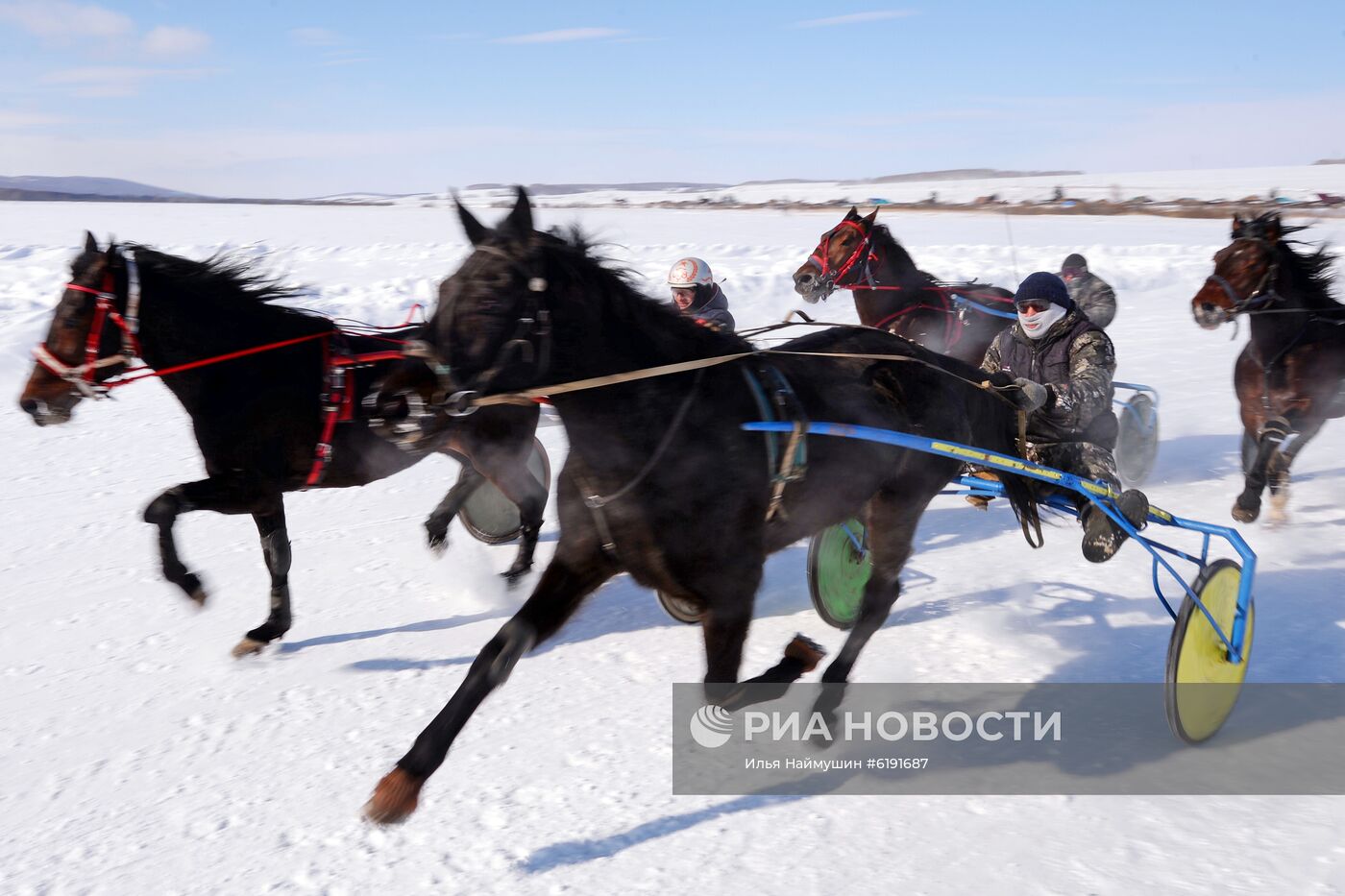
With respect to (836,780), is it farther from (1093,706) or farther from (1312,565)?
(1312,565)

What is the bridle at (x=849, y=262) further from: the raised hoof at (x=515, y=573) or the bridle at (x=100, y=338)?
the bridle at (x=100, y=338)

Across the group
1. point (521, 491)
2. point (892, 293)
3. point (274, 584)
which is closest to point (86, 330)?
point (274, 584)

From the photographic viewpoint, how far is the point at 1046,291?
489cm

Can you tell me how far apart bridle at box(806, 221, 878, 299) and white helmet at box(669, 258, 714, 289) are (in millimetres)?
1212

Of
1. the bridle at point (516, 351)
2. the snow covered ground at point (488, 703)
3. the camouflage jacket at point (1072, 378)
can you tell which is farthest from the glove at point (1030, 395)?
the bridle at point (516, 351)

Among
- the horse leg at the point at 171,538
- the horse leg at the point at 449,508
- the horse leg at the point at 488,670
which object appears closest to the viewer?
the horse leg at the point at 488,670

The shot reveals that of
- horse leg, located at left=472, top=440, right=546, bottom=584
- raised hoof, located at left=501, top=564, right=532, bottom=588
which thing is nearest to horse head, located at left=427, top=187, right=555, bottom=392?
horse leg, located at left=472, top=440, right=546, bottom=584

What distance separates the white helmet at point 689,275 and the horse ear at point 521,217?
423cm

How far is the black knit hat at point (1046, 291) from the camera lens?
489 cm

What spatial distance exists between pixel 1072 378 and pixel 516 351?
9.85ft

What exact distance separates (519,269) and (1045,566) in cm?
450

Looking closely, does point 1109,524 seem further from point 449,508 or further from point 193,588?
point 193,588

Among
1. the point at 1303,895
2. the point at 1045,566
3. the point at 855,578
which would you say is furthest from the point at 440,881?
the point at 1045,566

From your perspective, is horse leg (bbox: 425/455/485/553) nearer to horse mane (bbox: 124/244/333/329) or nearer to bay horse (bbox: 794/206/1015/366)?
horse mane (bbox: 124/244/333/329)
